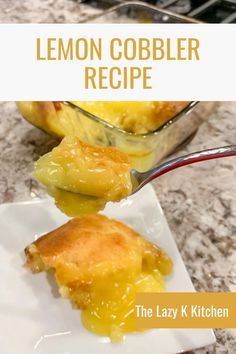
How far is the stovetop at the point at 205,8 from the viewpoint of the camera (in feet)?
3.36

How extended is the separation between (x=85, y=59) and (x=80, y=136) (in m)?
0.10

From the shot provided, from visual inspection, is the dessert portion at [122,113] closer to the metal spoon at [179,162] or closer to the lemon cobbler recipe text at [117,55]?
the lemon cobbler recipe text at [117,55]

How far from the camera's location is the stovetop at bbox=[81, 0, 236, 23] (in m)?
1.03

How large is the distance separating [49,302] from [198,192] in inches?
10.4

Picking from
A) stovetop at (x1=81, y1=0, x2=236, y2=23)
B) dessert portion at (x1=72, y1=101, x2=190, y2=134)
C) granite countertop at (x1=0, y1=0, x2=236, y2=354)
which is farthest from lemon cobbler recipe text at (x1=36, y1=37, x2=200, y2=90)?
stovetop at (x1=81, y1=0, x2=236, y2=23)

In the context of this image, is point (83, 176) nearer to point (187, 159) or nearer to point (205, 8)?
point (187, 159)

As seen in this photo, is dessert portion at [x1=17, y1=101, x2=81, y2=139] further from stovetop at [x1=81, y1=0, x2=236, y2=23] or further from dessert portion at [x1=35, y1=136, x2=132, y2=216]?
stovetop at [x1=81, y1=0, x2=236, y2=23]

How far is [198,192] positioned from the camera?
79 cm

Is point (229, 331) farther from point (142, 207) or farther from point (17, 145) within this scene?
point (17, 145)

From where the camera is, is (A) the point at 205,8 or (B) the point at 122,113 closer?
(B) the point at 122,113

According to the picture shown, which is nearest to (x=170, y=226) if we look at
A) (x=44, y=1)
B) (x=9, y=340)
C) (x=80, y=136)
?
(x=80, y=136)

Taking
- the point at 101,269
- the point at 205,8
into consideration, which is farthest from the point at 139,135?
the point at 205,8

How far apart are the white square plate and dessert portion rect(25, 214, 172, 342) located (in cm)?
1

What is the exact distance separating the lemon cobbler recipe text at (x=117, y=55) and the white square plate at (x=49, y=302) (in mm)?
160
